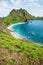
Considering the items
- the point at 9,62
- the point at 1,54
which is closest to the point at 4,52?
the point at 1,54

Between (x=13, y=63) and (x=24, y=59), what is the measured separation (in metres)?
3.68

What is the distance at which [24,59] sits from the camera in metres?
39.5

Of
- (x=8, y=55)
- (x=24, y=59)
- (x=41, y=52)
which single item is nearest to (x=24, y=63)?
(x=24, y=59)

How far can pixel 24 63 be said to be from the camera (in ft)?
125

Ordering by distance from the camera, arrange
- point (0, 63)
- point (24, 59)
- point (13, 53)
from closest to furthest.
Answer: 1. point (0, 63)
2. point (24, 59)
3. point (13, 53)

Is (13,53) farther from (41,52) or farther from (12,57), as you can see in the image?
(41,52)

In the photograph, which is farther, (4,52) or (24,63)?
(4,52)

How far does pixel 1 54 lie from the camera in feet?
131

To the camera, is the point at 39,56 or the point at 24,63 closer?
the point at 24,63

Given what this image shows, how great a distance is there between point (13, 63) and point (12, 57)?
2.82 metres

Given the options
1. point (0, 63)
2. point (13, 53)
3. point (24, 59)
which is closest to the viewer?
point (0, 63)

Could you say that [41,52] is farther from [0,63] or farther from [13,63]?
[0,63]

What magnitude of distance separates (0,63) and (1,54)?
4294mm

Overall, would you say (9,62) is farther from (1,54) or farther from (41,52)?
(41,52)
